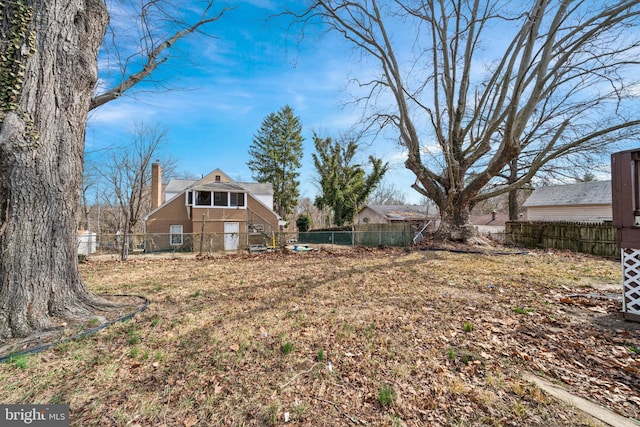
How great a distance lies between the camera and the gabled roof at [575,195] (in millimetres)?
19005

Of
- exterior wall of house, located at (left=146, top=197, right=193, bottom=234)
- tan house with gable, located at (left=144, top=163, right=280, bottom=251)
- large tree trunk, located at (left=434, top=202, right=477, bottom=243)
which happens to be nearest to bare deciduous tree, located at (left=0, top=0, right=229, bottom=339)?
large tree trunk, located at (left=434, top=202, right=477, bottom=243)

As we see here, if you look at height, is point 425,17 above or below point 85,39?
above

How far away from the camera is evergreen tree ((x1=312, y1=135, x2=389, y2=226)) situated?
26328 millimetres

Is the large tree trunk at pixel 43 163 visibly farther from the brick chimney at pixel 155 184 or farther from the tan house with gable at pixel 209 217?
the brick chimney at pixel 155 184

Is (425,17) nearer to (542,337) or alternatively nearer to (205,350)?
(542,337)

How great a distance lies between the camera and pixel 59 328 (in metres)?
3.21

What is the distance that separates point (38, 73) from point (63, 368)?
3.56 meters

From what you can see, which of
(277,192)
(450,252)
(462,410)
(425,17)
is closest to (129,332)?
(462,410)

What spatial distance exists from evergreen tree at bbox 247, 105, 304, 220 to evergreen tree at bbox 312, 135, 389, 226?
15.2ft

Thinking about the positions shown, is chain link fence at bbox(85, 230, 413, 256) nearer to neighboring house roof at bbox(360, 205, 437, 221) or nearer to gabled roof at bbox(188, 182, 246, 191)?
gabled roof at bbox(188, 182, 246, 191)

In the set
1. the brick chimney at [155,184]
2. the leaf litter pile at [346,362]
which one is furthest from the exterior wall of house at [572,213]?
the brick chimney at [155,184]

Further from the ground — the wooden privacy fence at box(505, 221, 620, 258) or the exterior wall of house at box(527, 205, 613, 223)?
the exterior wall of house at box(527, 205, 613, 223)

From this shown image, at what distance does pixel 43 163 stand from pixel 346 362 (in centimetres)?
442

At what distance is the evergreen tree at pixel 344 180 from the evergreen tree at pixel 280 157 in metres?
4.63
